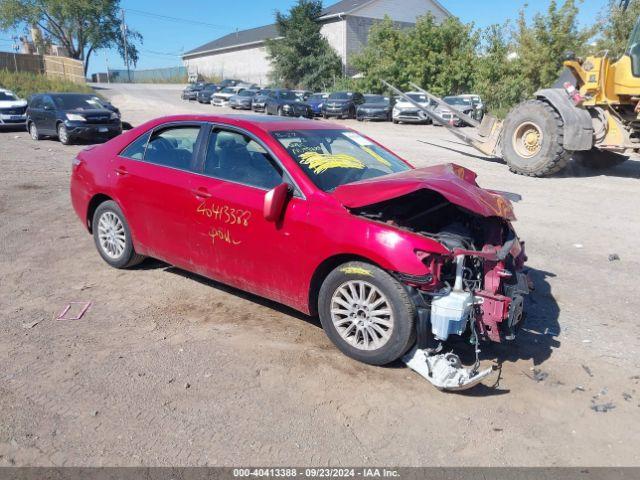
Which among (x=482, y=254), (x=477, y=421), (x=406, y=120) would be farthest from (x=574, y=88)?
(x=406, y=120)

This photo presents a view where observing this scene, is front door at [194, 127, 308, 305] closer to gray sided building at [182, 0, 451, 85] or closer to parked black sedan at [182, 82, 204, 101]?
gray sided building at [182, 0, 451, 85]

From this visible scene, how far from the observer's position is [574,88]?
36.6 feet

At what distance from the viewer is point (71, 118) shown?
53.6 feet

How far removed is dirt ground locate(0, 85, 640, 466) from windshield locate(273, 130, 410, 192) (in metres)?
1.24

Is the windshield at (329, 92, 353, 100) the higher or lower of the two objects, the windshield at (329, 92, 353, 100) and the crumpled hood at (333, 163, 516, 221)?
the higher

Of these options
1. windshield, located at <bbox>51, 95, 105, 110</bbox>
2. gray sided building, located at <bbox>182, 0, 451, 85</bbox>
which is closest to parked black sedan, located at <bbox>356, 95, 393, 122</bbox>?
gray sided building, located at <bbox>182, 0, 451, 85</bbox>

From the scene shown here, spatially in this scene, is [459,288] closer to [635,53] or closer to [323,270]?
[323,270]

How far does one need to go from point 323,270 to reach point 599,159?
1063 cm

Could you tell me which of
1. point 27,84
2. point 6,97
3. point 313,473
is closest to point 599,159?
point 313,473

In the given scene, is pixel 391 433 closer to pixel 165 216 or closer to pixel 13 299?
pixel 165 216

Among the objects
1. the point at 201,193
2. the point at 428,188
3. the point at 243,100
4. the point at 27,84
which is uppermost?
the point at 27,84

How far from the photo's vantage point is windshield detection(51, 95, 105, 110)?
1690cm

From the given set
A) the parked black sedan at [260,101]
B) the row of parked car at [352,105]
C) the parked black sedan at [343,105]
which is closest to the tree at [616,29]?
the row of parked car at [352,105]

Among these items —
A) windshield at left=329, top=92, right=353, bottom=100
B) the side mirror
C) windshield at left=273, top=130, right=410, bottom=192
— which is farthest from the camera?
windshield at left=329, top=92, right=353, bottom=100
